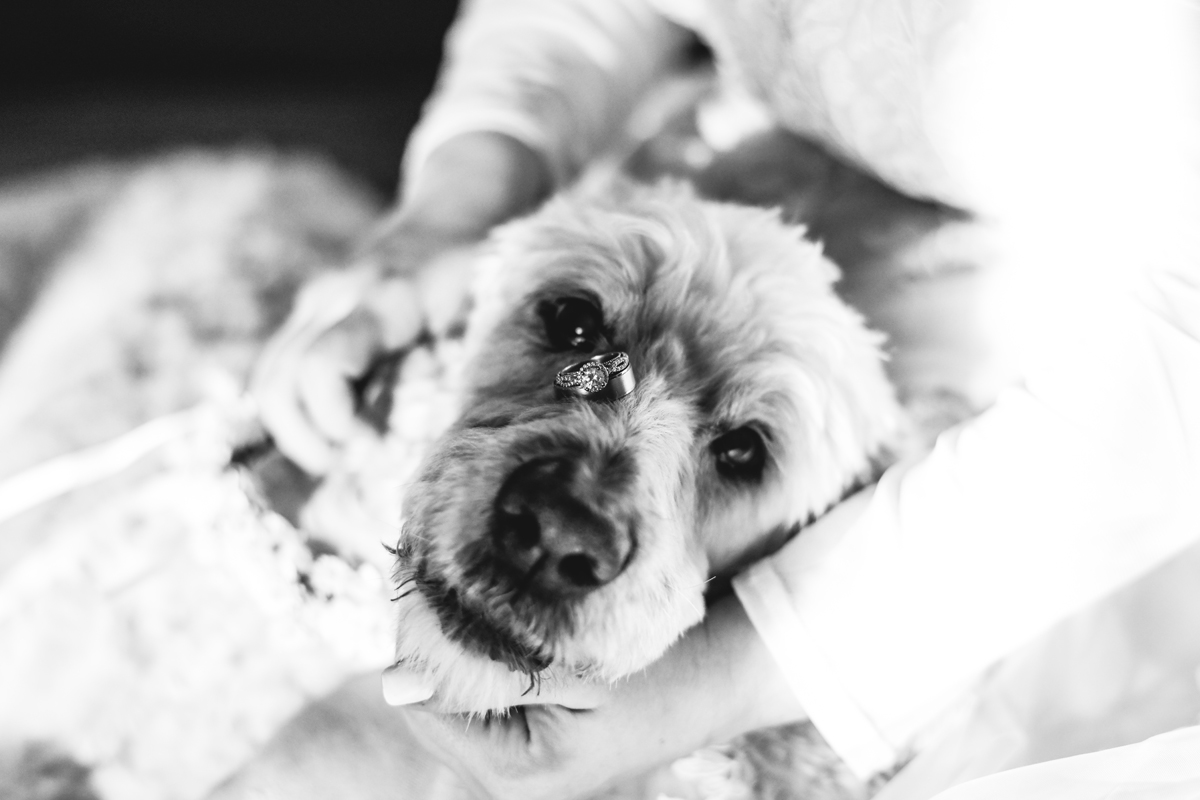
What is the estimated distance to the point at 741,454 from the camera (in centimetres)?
101

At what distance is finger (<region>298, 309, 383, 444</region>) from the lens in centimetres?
108

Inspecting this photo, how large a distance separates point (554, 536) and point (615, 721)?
0.25 meters

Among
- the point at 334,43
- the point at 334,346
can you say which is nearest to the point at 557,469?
the point at 334,346

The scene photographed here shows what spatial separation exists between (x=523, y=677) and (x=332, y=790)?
0.35m

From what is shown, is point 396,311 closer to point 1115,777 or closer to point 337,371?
point 337,371

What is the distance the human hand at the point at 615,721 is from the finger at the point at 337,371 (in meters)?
0.40

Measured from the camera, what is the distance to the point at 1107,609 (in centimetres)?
91

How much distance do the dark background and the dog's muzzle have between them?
1060mm

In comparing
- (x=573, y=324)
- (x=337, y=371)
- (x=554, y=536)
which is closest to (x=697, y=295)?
(x=573, y=324)

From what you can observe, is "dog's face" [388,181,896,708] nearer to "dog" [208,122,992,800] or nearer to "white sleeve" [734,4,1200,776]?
"dog" [208,122,992,800]

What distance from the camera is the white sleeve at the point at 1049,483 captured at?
785 millimetres

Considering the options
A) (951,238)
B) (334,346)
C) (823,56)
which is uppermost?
(823,56)

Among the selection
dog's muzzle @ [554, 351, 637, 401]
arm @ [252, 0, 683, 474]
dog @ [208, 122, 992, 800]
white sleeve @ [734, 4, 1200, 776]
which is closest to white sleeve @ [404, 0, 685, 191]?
arm @ [252, 0, 683, 474]

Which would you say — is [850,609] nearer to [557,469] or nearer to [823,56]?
[557,469]
